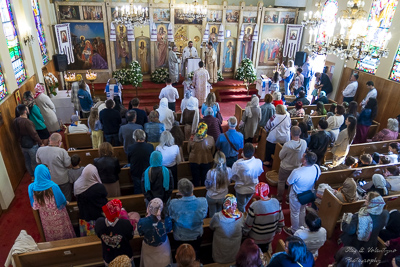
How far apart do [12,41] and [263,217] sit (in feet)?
24.9

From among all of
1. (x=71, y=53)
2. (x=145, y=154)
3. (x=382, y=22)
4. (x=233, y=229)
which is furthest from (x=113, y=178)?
(x=382, y=22)

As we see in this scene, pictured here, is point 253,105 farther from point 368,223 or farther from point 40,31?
point 40,31

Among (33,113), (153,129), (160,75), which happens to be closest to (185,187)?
(153,129)

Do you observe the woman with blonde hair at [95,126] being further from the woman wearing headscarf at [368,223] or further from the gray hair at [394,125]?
the gray hair at [394,125]

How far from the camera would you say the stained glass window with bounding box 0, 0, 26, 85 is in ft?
22.7

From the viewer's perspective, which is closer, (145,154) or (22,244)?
(22,244)

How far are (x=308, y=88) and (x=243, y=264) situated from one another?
1071cm

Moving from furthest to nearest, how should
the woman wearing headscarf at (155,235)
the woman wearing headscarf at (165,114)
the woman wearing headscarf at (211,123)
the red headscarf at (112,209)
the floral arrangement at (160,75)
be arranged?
the floral arrangement at (160,75) < the woman wearing headscarf at (165,114) < the woman wearing headscarf at (211,123) < the woman wearing headscarf at (155,235) < the red headscarf at (112,209)

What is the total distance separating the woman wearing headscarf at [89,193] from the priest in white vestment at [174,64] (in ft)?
27.8

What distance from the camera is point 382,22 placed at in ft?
31.8

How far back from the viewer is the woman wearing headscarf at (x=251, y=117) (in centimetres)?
706

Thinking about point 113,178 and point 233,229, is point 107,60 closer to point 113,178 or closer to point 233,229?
point 113,178

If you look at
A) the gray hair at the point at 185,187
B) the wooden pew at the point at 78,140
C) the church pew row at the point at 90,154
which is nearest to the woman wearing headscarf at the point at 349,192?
the gray hair at the point at 185,187

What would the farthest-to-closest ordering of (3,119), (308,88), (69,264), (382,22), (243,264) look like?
(308,88)
(382,22)
(3,119)
(69,264)
(243,264)
